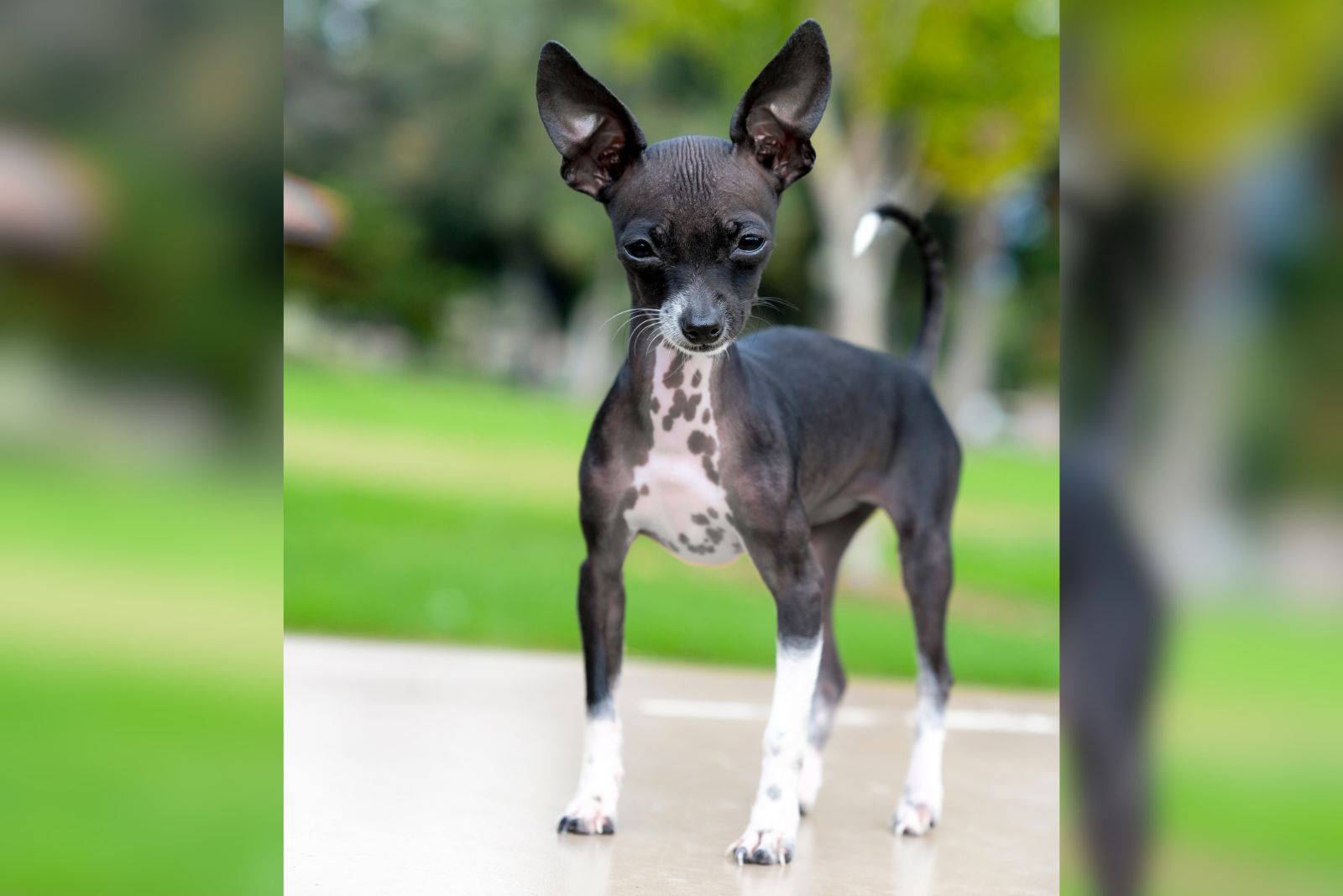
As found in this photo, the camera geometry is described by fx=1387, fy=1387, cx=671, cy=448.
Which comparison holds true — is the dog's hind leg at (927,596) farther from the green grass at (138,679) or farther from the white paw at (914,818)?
the green grass at (138,679)

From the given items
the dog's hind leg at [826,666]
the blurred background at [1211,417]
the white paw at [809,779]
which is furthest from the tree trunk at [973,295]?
the blurred background at [1211,417]

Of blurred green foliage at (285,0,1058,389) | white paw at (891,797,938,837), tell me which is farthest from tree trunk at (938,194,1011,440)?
white paw at (891,797,938,837)

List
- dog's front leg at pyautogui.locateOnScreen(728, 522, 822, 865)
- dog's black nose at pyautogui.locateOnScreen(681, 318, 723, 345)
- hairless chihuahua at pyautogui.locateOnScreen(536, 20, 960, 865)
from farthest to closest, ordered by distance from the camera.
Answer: dog's front leg at pyautogui.locateOnScreen(728, 522, 822, 865), hairless chihuahua at pyautogui.locateOnScreen(536, 20, 960, 865), dog's black nose at pyautogui.locateOnScreen(681, 318, 723, 345)

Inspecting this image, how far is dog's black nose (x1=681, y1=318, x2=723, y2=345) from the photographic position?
3.33 metres

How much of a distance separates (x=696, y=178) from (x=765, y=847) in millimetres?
1768

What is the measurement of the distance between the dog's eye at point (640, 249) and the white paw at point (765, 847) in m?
1.56

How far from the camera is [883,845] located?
405 centimetres

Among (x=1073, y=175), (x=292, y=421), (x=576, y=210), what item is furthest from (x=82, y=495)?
(x=576, y=210)

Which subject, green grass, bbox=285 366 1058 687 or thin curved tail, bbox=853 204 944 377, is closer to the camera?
thin curved tail, bbox=853 204 944 377

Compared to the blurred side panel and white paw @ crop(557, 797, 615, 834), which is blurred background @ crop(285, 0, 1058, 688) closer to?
the blurred side panel

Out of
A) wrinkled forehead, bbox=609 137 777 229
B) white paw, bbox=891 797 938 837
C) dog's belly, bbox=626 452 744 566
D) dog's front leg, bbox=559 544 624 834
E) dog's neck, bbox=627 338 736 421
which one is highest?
wrinkled forehead, bbox=609 137 777 229

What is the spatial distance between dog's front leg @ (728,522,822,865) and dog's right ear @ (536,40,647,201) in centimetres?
109

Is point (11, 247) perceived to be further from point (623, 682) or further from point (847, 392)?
point (623, 682)

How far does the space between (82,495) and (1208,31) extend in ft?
4.80
